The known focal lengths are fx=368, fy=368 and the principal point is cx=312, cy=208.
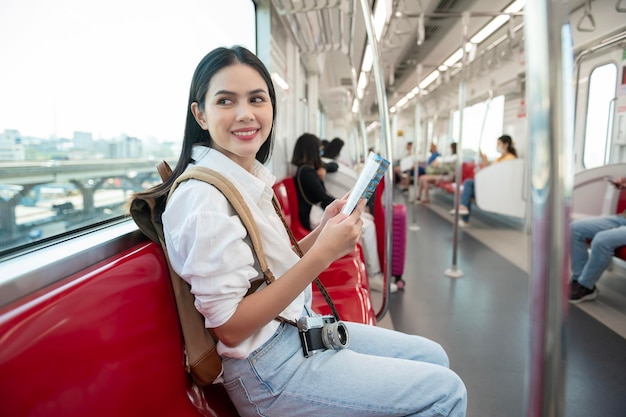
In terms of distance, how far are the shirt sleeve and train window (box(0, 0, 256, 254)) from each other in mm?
365

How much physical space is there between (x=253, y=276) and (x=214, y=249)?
120 mm

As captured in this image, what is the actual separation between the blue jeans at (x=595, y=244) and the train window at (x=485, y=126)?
3.25m

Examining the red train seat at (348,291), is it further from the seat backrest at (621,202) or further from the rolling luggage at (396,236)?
the seat backrest at (621,202)

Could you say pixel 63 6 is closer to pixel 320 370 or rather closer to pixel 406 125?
pixel 320 370

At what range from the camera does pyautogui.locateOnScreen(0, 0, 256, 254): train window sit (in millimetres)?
924

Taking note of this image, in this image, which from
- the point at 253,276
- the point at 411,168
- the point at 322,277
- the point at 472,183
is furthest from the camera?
the point at 411,168

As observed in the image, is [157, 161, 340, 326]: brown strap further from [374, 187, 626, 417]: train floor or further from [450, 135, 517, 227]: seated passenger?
[450, 135, 517, 227]: seated passenger

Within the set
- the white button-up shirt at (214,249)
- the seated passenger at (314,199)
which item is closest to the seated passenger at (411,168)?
the seated passenger at (314,199)

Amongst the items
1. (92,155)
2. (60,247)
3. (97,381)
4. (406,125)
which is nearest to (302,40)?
(92,155)

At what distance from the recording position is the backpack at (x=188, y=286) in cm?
88

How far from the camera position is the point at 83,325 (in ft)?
2.17

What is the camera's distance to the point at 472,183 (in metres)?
6.77

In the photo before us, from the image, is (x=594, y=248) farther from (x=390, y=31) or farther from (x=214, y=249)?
(x=214, y=249)

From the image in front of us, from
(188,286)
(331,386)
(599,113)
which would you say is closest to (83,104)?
(188,286)
